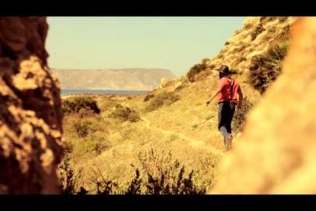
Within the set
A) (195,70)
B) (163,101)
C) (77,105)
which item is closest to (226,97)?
(163,101)

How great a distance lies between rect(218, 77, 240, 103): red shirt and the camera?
11.0 meters

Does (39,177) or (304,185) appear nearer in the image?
(304,185)

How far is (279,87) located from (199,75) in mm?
33595

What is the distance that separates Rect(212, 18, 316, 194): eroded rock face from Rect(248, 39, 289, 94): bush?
1882 cm

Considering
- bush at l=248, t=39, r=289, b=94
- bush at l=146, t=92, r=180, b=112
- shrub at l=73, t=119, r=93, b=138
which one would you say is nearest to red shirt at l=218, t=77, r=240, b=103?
bush at l=248, t=39, r=289, b=94

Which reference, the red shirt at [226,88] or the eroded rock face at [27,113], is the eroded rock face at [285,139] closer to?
the eroded rock face at [27,113]

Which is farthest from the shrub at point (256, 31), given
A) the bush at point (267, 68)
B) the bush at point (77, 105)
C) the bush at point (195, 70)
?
the bush at point (77, 105)

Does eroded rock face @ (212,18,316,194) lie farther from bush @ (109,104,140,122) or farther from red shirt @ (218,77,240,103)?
bush @ (109,104,140,122)

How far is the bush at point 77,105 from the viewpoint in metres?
30.8

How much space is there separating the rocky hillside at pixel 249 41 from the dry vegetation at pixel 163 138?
0.15m

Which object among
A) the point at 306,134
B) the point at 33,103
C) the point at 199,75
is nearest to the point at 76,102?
the point at 199,75
